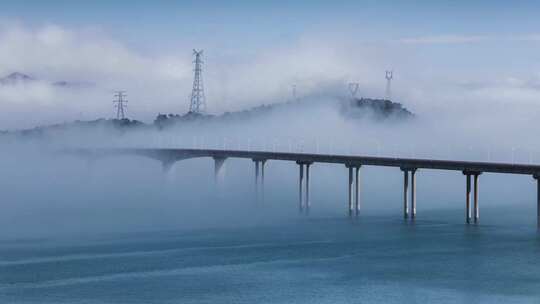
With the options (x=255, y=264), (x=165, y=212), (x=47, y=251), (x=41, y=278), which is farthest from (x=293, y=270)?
(x=165, y=212)

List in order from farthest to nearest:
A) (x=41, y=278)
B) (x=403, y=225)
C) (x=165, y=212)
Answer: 1. (x=165, y=212)
2. (x=403, y=225)
3. (x=41, y=278)

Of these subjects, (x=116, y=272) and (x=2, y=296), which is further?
(x=116, y=272)

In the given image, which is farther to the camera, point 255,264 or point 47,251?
point 47,251

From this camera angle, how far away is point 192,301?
83000mm

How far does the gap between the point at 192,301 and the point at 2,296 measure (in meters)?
15.3

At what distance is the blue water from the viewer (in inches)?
3396

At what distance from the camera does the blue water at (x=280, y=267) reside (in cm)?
8625

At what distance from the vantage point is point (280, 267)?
10156 cm

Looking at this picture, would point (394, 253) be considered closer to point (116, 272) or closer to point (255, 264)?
point (255, 264)

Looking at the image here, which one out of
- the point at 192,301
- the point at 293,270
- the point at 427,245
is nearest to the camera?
the point at 192,301

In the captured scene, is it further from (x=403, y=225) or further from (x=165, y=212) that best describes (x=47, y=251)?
(x=165, y=212)

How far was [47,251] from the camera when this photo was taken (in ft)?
376

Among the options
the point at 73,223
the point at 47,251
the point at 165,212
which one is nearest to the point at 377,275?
the point at 47,251

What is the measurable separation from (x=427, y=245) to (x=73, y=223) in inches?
2381
